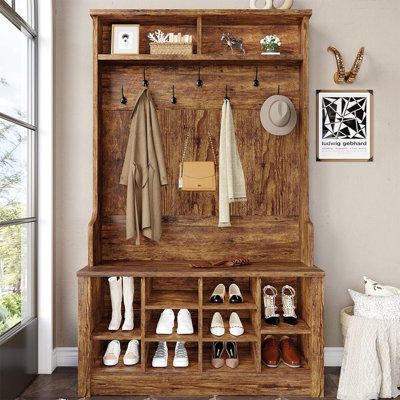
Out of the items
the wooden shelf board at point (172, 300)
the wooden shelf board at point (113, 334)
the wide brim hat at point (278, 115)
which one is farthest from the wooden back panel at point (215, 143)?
the wooden shelf board at point (113, 334)

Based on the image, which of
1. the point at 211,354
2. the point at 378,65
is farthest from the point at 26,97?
the point at 378,65

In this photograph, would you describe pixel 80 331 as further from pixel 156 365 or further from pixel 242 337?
pixel 242 337

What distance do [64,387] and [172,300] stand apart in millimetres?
844

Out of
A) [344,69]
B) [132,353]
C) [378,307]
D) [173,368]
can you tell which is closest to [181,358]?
[173,368]

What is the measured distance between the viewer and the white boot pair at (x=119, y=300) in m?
2.64

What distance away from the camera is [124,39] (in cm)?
283

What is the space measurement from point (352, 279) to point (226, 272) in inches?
40.0

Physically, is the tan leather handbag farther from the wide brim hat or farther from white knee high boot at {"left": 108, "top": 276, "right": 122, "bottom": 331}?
white knee high boot at {"left": 108, "top": 276, "right": 122, "bottom": 331}

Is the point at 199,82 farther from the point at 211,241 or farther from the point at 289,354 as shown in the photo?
the point at 289,354

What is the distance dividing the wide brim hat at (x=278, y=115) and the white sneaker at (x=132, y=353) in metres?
1.63

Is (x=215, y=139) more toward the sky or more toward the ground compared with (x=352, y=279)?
more toward the sky

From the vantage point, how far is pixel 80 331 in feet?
8.30

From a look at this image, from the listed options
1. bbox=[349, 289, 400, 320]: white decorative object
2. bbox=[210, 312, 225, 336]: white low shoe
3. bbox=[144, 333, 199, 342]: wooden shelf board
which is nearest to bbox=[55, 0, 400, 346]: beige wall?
bbox=[349, 289, 400, 320]: white decorative object

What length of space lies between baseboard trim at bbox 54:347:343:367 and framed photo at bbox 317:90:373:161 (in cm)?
135
